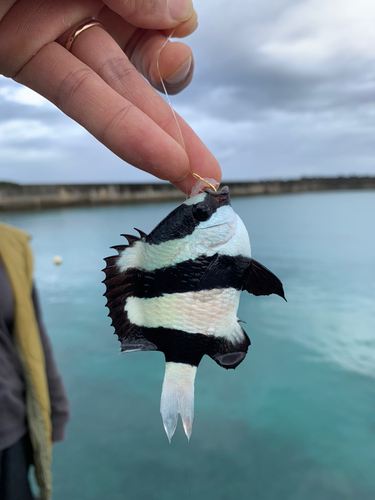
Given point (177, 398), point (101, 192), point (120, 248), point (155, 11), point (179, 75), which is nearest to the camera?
point (177, 398)

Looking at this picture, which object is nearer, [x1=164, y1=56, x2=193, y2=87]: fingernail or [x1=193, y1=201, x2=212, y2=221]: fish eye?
[x1=193, y1=201, x2=212, y2=221]: fish eye

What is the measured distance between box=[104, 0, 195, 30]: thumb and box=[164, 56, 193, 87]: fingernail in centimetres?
15

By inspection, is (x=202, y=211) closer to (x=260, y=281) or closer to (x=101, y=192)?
(x=260, y=281)

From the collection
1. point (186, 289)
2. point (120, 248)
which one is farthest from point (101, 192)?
point (186, 289)

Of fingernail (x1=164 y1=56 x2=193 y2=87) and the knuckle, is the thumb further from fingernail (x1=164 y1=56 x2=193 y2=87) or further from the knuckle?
the knuckle

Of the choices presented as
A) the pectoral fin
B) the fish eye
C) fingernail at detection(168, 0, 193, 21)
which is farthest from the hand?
the pectoral fin

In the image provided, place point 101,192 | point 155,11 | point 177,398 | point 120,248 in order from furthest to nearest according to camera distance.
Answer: point 101,192 → point 155,11 → point 120,248 → point 177,398

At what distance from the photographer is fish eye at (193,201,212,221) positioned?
102 centimetres

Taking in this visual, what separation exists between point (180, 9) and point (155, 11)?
0.32 feet

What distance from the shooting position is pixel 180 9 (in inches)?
50.3

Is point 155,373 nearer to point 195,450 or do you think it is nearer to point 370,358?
point 195,450

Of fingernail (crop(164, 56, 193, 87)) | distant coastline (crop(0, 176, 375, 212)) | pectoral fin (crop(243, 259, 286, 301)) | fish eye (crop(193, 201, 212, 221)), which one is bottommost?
distant coastline (crop(0, 176, 375, 212))

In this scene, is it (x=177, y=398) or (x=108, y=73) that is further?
(x=108, y=73)

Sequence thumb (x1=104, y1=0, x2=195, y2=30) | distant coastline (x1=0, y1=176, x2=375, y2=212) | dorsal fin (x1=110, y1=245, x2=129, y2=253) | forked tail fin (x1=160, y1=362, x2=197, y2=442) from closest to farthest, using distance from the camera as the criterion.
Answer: forked tail fin (x1=160, y1=362, x2=197, y2=442) < dorsal fin (x1=110, y1=245, x2=129, y2=253) < thumb (x1=104, y1=0, x2=195, y2=30) < distant coastline (x1=0, y1=176, x2=375, y2=212)
